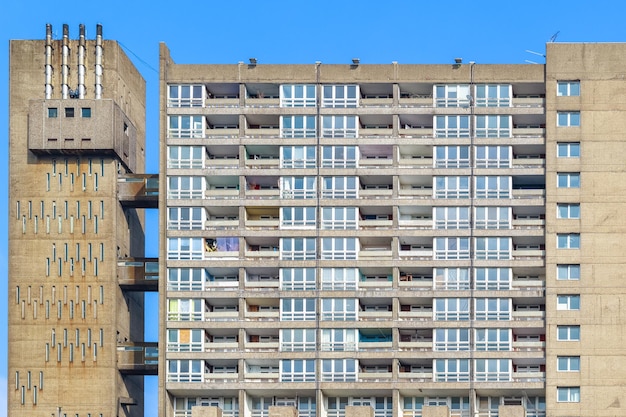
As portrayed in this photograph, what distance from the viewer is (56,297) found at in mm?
131625

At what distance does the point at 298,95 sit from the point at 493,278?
69.3 ft

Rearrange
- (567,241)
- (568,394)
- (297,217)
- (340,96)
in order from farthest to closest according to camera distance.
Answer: (340,96) < (297,217) < (567,241) < (568,394)

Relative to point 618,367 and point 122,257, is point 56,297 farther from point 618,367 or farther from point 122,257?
point 618,367

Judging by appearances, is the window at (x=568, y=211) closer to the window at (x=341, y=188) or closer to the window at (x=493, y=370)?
the window at (x=493, y=370)

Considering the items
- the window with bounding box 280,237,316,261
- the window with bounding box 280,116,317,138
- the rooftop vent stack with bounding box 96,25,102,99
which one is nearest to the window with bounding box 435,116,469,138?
the window with bounding box 280,116,317,138

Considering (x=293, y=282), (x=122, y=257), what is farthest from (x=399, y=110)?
(x=122, y=257)

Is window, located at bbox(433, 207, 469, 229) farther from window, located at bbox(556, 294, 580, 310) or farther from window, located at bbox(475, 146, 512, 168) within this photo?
window, located at bbox(556, 294, 580, 310)

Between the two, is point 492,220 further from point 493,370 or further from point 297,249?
point 297,249

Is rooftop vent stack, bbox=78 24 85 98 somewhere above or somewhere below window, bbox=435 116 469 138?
above

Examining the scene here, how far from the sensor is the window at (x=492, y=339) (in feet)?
421

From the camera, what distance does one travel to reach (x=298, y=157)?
131m

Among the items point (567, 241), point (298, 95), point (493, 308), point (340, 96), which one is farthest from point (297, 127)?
point (567, 241)

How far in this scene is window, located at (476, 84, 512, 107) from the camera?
433 feet

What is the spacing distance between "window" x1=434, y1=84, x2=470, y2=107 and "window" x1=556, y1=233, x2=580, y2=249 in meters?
12.9
